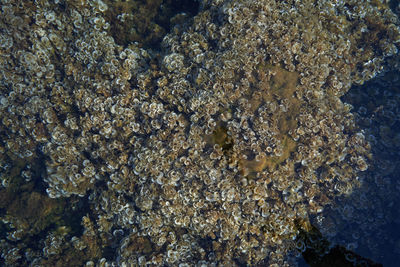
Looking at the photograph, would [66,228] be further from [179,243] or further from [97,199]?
[179,243]

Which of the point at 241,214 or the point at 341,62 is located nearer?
the point at 241,214

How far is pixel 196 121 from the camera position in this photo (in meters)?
5.60

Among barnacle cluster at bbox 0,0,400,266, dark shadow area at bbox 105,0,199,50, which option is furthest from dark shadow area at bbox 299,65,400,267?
dark shadow area at bbox 105,0,199,50

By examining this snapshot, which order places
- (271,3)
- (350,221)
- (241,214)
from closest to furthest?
1. (241,214)
2. (271,3)
3. (350,221)

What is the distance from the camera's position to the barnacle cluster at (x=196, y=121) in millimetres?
5547

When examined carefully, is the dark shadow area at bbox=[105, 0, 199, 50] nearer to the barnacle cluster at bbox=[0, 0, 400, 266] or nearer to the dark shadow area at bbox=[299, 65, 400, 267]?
the barnacle cluster at bbox=[0, 0, 400, 266]

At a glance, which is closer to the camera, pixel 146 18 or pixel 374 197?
pixel 374 197

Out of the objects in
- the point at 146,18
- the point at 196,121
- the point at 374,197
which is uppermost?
the point at 146,18

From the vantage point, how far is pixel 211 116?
5.62 meters

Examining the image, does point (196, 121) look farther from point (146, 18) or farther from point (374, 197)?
point (374, 197)

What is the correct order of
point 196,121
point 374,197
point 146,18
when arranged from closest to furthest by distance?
point 196,121 → point 374,197 → point 146,18

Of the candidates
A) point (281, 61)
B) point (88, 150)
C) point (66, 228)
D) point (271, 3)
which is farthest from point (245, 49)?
point (66, 228)

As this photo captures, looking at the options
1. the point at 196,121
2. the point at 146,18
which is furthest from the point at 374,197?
the point at 146,18

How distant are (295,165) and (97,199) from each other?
450 centimetres
